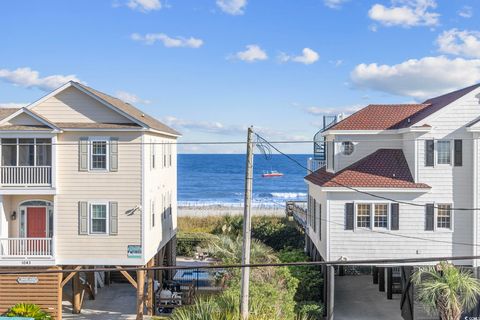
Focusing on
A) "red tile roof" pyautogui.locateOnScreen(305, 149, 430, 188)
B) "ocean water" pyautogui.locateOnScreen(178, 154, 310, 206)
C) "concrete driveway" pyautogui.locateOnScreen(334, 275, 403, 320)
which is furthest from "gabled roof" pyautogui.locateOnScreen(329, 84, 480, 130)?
"ocean water" pyautogui.locateOnScreen(178, 154, 310, 206)

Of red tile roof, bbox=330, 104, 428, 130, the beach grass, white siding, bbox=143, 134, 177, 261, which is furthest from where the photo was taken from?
the beach grass

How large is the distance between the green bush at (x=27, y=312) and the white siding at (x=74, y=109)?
23.2 feet

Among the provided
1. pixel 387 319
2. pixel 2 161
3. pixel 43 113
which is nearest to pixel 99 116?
pixel 43 113

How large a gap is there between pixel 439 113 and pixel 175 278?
1415cm

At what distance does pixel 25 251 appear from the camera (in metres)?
18.2

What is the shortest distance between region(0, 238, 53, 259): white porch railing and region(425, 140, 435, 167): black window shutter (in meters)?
14.6

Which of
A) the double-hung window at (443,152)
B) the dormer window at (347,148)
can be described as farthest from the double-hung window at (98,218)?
the double-hung window at (443,152)

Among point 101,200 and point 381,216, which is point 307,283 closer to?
point 381,216

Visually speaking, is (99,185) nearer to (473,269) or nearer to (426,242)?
(426,242)

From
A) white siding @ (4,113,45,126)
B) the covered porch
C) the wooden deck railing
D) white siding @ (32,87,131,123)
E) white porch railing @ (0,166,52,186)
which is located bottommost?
the wooden deck railing

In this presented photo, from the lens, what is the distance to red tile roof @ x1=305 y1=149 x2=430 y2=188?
1784 centimetres

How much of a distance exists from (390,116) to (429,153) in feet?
9.06

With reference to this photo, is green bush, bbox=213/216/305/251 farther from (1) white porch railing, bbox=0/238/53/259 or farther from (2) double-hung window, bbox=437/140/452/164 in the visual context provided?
(1) white porch railing, bbox=0/238/53/259

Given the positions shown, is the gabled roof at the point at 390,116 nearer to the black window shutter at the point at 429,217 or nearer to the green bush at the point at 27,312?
the black window shutter at the point at 429,217
